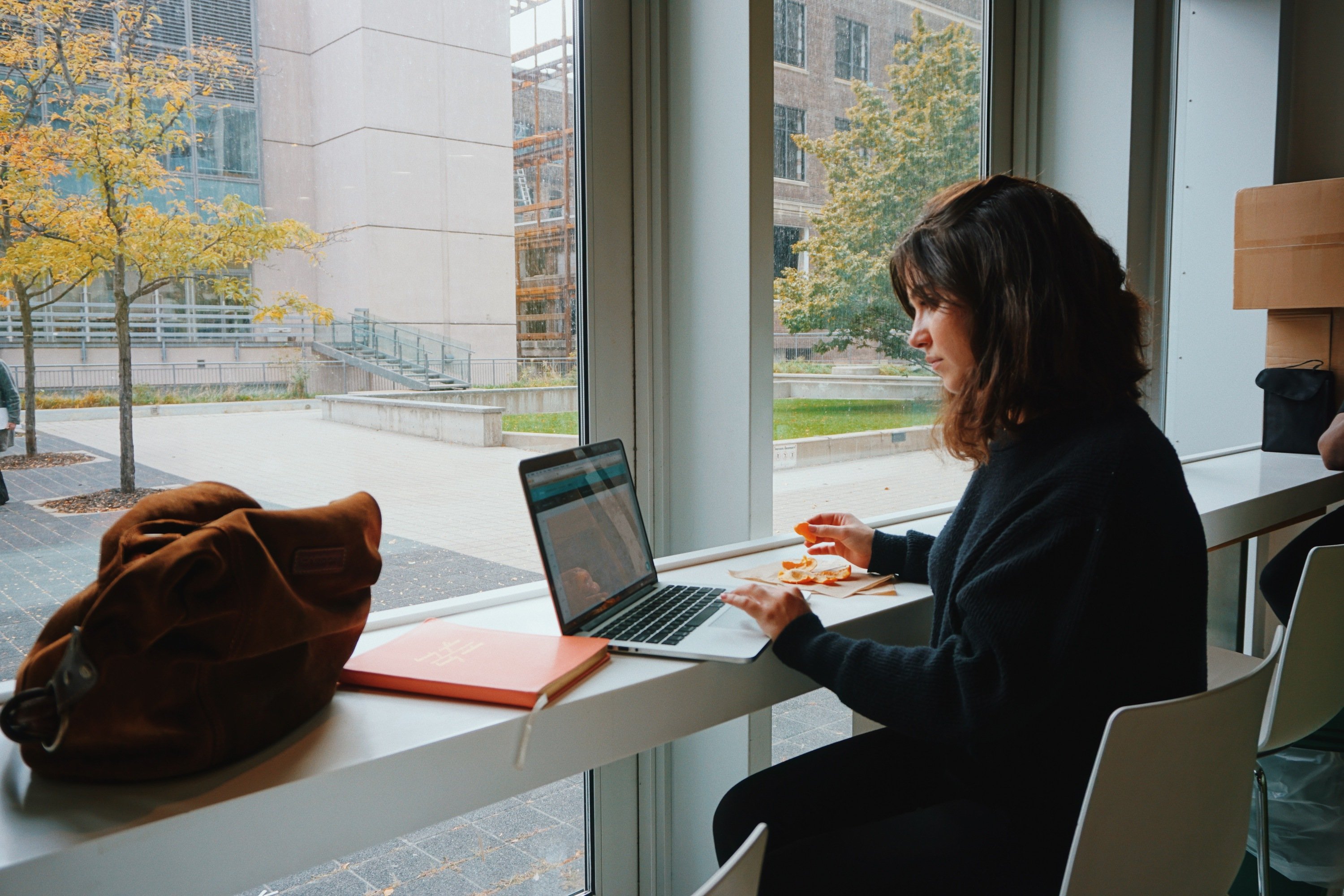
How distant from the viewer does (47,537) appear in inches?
49.2

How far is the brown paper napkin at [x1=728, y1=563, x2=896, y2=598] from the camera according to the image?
1.52 metres

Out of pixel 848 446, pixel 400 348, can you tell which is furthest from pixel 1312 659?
pixel 400 348

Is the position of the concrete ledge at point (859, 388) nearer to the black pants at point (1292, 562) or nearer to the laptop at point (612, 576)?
the laptop at point (612, 576)

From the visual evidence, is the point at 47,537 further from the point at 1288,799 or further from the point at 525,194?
the point at 1288,799

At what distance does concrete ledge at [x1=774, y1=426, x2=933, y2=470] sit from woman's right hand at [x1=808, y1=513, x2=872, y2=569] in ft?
0.92

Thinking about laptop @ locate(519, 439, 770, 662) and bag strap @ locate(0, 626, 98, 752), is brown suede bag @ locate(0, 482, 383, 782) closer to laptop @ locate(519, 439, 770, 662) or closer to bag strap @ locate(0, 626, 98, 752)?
bag strap @ locate(0, 626, 98, 752)

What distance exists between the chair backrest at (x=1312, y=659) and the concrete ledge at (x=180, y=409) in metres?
1.54

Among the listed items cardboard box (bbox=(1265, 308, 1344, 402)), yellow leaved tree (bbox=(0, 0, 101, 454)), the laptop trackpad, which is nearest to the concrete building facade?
yellow leaved tree (bbox=(0, 0, 101, 454))

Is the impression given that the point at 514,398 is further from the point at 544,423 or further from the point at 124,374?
the point at 124,374

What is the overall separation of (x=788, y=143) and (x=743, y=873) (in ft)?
5.44

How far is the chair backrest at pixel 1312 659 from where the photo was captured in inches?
58.9

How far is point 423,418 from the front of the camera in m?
1.60

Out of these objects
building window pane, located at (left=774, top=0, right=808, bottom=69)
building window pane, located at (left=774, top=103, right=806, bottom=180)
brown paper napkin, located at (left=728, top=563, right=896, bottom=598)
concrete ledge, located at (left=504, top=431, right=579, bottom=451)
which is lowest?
brown paper napkin, located at (left=728, top=563, right=896, bottom=598)

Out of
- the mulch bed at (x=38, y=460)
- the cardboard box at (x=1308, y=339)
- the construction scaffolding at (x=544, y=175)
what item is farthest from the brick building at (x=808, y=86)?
the cardboard box at (x=1308, y=339)
